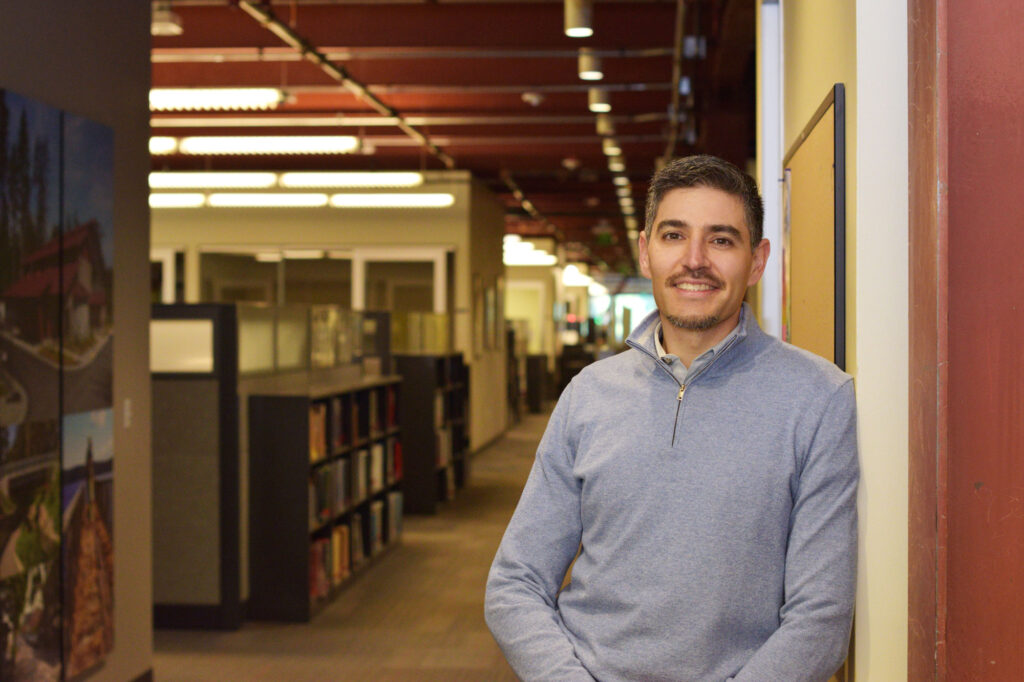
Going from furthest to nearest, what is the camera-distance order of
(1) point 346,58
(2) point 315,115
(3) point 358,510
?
(2) point 315,115
(1) point 346,58
(3) point 358,510

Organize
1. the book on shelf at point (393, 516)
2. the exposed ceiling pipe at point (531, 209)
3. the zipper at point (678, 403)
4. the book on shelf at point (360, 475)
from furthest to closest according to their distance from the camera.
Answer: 1. the exposed ceiling pipe at point (531, 209)
2. the book on shelf at point (393, 516)
3. the book on shelf at point (360, 475)
4. the zipper at point (678, 403)

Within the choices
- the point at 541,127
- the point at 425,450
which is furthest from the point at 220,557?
the point at 541,127

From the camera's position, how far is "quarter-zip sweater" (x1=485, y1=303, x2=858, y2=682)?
152 centimetres

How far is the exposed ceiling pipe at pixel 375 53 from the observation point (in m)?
7.96

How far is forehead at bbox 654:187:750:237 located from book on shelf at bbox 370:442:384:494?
612 centimetres

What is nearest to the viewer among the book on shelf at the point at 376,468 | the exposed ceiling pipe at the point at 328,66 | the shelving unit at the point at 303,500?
the shelving unit at the point at 303,500

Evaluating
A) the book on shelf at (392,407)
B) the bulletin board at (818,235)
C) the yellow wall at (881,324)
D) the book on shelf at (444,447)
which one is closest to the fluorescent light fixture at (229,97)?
the book on shelf at (392,407)

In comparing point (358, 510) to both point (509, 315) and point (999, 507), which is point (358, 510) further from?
point (509, 315)

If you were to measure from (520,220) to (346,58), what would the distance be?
13.3 meters

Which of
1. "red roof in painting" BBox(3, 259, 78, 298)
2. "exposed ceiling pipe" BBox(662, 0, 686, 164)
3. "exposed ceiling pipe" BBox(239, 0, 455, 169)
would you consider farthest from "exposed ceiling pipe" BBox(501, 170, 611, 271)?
"red roof in painting" BBox(3, 259, 78, 298)

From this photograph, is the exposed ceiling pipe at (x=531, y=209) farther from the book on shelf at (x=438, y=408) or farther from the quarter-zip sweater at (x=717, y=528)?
the quarter-zip sweater at (x=717, y=528)

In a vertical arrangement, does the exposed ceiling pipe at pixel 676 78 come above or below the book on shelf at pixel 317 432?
above

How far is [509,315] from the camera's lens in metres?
30.6

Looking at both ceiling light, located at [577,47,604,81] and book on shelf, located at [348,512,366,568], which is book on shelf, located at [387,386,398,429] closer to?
book on shelf, located at [348,512,366,568]
